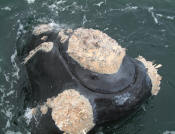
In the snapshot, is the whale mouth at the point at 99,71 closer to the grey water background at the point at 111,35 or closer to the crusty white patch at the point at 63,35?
the crusty white patch at the point at 63,35

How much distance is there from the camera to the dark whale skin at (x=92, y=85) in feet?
18.3

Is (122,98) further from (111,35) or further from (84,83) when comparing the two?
(111,35)

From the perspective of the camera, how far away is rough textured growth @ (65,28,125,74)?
219 inches

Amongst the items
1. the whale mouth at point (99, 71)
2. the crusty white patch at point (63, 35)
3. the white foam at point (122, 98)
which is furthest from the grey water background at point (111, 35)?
the crusty white patch at point (63, 35)

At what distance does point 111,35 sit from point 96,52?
4.21m

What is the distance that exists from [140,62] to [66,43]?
165cm

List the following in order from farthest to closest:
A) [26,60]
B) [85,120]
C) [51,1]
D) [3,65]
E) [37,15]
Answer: [51,1], [37,15], [3,65], [26,60], [85,120]

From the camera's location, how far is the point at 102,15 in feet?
34.9

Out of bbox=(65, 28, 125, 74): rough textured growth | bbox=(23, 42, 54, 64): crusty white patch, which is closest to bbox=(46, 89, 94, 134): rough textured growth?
bbox=(65, 28, 125, 74): rough textured growth

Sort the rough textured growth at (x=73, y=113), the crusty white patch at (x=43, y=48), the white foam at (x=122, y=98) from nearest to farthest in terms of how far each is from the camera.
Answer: the rough textured growth at (x=73, y=113)
the white foam at (x=122, y=98)
the crusty white patch at (x=43, y=48)

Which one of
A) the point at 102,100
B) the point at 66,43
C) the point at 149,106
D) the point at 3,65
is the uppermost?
the point at 66,43

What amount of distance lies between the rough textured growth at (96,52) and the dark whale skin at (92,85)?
0.37 ft

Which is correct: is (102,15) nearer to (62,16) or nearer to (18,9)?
(62,16)

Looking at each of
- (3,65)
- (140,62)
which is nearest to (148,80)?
(140,62)
